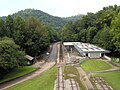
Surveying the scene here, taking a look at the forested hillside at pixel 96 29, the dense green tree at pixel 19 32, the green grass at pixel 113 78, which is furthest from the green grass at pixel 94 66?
the dense green tree at pixel 19 32

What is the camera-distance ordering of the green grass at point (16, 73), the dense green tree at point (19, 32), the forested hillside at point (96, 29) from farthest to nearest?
1. the forested hillside at point (96, 29)
2. the dense green tree at point (19, 32)
3. the green grass at point (16, 73)

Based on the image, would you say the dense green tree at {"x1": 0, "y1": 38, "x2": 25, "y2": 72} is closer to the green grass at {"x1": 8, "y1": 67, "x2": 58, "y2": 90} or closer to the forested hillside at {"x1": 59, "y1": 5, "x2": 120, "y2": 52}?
the green grass at {"x1": 8, "y1": 67, "x2": 58, "y2": 90}

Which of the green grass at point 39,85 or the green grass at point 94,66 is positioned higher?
the green grass at point 94,66

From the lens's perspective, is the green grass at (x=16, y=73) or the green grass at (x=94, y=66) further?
the green grass at (x=94, y=66)

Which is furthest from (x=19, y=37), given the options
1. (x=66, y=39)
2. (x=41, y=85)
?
(x=66, y=39)

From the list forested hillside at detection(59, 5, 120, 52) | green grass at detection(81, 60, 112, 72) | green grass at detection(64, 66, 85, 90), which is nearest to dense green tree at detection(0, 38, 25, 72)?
green grass at detection(64, 66, 85, 90)

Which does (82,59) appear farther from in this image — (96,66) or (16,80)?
(16,80)

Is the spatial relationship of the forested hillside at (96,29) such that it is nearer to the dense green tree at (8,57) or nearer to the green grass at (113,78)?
the green grass at (113,78)
